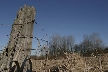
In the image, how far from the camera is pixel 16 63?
2.39 metres

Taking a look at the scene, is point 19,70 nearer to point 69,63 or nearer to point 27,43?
point 27,43

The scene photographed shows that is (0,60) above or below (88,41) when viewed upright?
below


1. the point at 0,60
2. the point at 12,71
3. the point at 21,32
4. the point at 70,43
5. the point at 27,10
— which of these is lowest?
the point at 12,71

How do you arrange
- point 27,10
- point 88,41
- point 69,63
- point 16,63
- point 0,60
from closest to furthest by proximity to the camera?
point 16,63
point 0,60
point 27,10
point 69,63
point 88,41

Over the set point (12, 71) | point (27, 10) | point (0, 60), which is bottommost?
point (12, 71)

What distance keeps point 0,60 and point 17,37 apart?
16.2 inches

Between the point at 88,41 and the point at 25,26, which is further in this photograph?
the point at 88,41

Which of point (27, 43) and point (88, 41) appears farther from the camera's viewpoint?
point (88, 41)

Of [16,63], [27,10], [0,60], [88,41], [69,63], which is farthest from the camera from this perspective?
[88,41]

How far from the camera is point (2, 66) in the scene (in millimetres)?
2535

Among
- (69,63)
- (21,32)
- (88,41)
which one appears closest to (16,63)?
(21,32)

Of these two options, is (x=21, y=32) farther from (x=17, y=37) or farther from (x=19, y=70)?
(x=19, y=70)

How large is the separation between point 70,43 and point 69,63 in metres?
53.6

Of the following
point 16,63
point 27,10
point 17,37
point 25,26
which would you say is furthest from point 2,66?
point 27,10
